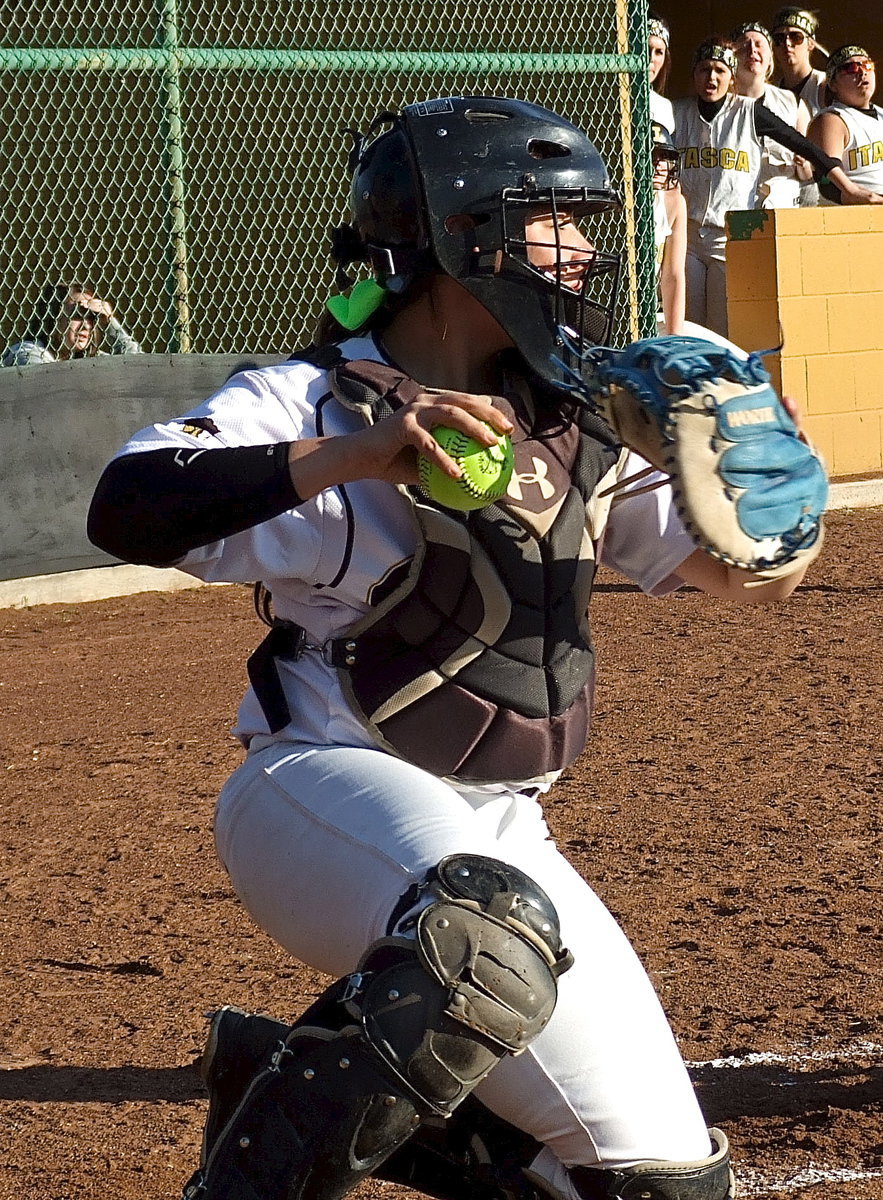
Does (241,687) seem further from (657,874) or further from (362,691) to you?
(362,691)

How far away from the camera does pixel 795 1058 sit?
9.89 ft

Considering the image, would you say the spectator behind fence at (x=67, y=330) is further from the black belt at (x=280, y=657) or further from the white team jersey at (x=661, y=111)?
the black belt at (x=280, y=657)

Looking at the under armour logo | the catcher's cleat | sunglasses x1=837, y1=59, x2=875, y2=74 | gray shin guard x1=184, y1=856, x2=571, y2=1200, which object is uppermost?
the under armour logo

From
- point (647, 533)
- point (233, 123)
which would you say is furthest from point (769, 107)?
point (647, 533)

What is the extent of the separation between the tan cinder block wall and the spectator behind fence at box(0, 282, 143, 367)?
3590mm

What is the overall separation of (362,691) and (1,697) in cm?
401

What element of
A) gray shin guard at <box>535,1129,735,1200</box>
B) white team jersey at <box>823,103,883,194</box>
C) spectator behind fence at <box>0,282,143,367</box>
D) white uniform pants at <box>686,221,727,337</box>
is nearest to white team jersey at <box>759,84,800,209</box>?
white team jersey at <box>823,103,883,194</box>

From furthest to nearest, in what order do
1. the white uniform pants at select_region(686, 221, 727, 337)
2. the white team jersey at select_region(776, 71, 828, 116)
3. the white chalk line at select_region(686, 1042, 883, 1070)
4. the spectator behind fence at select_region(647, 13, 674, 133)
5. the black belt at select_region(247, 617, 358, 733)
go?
the white team jersey at select_region(776, 71, 828, 116) < the white uniform pants at select_region(686, 221, 727, 337) < the spectator behind fence at select_region(647, 13, 674, 133) < the white chalk line at select_region(686, 1042, 883, 1070) < the black belt at select_region(247, 617, 358, 733)

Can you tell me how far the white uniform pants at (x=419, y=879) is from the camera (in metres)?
2.09

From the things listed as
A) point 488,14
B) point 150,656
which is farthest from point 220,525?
point 488,14

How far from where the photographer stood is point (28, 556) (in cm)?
757

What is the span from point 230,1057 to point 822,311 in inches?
320

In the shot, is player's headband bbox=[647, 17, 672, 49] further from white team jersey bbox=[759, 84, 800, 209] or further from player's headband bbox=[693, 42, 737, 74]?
white team jersey bbox=[759, 84, 800, 209]

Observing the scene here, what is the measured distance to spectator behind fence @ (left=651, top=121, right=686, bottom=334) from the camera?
8.34 m
